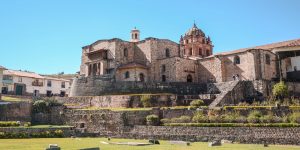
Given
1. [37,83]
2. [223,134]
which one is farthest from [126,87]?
[37,83]

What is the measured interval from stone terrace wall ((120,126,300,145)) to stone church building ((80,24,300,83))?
18.3 metres

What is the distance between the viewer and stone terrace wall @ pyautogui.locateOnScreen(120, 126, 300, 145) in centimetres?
2411

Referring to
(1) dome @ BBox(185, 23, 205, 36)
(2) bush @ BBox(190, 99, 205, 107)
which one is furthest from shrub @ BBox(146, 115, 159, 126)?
(1) dome @ BBox(185, 23, 205, 36)

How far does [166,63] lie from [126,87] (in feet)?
28.1

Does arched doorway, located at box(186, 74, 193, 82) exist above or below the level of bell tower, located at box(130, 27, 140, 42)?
below

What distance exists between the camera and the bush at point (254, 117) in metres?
26.6

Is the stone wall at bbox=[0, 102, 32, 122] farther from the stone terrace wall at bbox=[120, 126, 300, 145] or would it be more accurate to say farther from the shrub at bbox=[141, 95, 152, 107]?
the stone terrace wall at bbox=[120, 126, 300, 145]

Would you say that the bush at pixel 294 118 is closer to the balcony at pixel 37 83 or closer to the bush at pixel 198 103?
the bush at pixel 198 103

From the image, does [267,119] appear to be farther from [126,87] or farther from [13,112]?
[13,112]

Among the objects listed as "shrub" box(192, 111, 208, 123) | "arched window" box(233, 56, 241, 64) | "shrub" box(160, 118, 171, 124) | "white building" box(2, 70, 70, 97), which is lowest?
"shrub" box(160, 118, 171, 124)

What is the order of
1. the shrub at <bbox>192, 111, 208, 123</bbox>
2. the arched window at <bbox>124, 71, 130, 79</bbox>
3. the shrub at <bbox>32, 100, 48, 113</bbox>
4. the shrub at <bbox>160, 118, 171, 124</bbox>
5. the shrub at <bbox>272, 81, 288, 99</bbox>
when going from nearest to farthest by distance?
the shrub at <bbox>192, 111, 208, 123</bbox> < the shrub at <bbox>160, 118, 171, 124</bbox> < the shrub at <bbox>272, 81, 288, 99</bbox> < the shrub at <bbox>32, 100, 48, 113</bbox> < the arched window at <bbox>124, 71, 130, 79</bbox>

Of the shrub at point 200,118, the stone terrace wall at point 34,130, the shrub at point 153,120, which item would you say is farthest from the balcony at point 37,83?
the shrub at point 200,118

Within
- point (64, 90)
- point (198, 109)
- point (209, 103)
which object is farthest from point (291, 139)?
point (64, 90)

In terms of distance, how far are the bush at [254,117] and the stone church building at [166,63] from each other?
1676 centimetres
